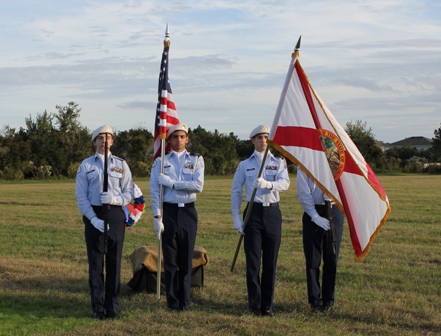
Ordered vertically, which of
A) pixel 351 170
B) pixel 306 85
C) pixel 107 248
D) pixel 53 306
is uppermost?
pixel 306 85

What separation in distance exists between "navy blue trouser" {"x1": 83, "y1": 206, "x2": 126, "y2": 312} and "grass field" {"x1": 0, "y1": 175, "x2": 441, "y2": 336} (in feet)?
0.75

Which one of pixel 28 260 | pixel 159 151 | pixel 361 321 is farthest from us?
pixel 28 260

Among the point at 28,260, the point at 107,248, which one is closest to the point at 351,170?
the point at 107,248

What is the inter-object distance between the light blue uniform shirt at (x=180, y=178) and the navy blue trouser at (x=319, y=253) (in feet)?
4.05

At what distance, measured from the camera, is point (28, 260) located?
10.2m

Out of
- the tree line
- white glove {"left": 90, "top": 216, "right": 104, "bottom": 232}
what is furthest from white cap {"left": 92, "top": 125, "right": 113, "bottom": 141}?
the tree line

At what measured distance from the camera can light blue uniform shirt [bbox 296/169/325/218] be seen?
6.90 meters

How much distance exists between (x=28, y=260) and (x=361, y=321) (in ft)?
18.8

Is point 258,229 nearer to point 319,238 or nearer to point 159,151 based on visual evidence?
point 319,238

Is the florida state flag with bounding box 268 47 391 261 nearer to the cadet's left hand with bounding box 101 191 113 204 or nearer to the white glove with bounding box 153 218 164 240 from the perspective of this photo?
the white glove with bounding box 153 218 164 240

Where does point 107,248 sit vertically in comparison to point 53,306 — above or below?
above

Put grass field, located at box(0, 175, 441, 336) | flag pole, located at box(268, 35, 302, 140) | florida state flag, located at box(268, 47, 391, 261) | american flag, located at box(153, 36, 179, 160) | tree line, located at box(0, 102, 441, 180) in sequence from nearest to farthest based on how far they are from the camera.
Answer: grass field, located at box(0, 175, 441, 336) < florida state flag, located at box(268, 47, 391, 261) < flag pole, located at box(268, 35, 302, 140) < american flag, located at box(153, 36, 179, 160) < tree line, located at box(0, 102, 441, 180)

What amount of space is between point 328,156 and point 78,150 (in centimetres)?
5280

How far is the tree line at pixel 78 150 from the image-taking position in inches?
2078
